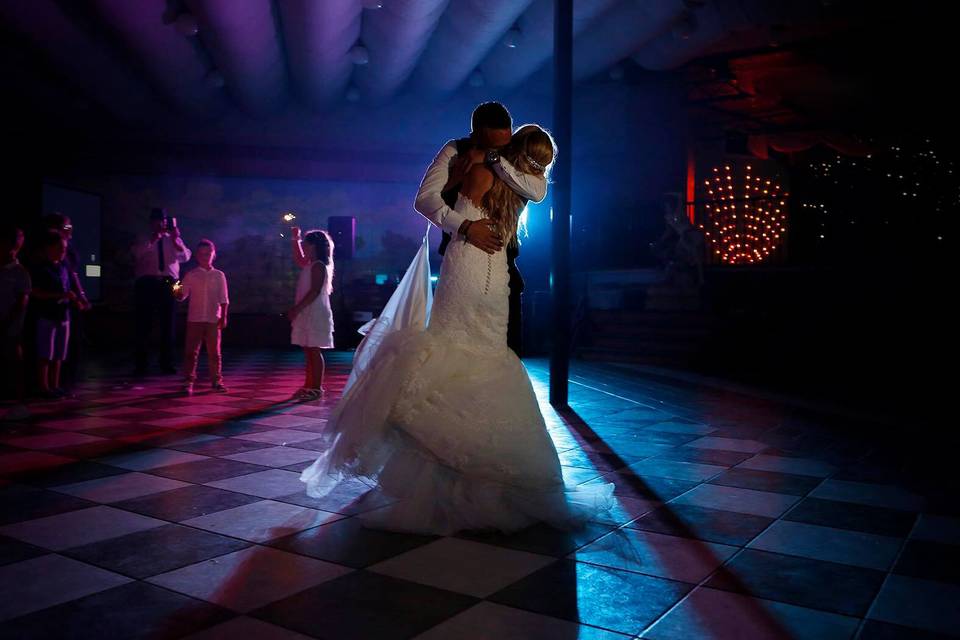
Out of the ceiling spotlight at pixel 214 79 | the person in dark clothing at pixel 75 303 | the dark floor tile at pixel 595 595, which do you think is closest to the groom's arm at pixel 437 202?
the dark floor tile at pixel 595 595

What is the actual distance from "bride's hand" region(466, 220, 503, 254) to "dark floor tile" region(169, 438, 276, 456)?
2.01m

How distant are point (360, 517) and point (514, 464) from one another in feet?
1.90

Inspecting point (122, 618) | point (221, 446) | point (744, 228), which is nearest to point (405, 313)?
point (122, 618)

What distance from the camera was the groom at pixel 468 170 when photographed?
270 centimetres

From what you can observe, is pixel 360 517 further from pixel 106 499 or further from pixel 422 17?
pixel 422 17

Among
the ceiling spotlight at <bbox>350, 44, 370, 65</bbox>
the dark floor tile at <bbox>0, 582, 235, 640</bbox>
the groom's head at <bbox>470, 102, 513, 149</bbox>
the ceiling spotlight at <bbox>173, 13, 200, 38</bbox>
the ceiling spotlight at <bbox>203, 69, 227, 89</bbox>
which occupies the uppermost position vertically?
the ceiling spotlight at <bbox>350, 44, 370, 65</bbox>

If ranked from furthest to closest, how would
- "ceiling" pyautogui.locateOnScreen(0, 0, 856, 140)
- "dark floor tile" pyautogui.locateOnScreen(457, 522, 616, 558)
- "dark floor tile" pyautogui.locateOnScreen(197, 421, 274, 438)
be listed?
"ceiling" pyautogui.locateOnScreen(0, 0, 856, 140)
"dark floor tile" pyautogui.locateOnScreen(197, 421, 274, 438)
"dark floor tile" pyautogui.locateOnScreen(457, 522, 616, 558)

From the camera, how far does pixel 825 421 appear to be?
523 cm

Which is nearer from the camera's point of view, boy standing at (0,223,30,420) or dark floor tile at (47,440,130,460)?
dark floor tile at (47,440,130,460)

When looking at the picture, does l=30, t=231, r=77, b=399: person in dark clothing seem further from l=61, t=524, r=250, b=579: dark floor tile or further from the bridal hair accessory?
the bridal hair accessory

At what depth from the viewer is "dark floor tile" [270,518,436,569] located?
2.25 m

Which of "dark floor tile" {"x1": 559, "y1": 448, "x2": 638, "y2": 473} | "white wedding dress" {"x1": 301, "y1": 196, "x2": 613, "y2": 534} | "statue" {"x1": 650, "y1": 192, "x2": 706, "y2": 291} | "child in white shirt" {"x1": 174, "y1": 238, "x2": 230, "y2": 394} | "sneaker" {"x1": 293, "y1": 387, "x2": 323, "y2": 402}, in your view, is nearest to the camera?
"white wedding dress" {"x1": 301, "y1": 196, "x2": 613, "y2": 534}

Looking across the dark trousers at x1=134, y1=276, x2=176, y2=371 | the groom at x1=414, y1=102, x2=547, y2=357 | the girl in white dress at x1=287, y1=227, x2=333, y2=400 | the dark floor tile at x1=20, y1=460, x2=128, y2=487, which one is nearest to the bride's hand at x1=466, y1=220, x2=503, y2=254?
the groom at x1=414, y1=102, x2=547, y2=357

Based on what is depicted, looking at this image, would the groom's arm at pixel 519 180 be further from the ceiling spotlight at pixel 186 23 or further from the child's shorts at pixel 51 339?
the ceiling spotlight at pixel 186 23
